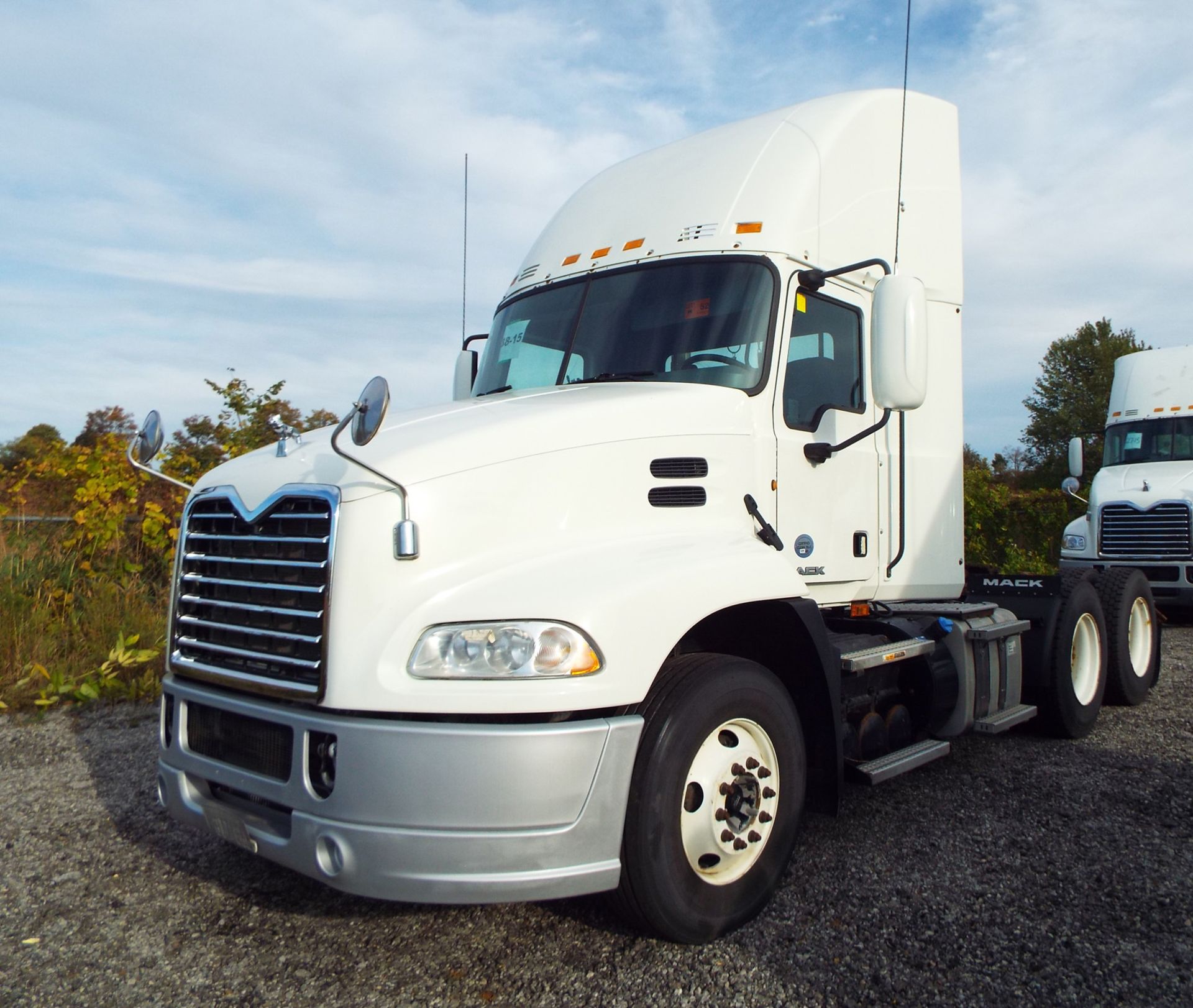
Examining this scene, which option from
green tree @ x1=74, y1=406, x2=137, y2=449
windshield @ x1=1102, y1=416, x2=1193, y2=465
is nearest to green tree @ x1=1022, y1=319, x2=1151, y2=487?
windshield @ x1=1102, y1=416, x2=1193, y2=465

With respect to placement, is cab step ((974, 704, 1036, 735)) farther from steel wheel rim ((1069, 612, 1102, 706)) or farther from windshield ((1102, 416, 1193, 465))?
A: windshield ((1102, 416, 1193, 465))

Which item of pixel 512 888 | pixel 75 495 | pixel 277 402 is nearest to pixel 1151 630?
pixel 512 888

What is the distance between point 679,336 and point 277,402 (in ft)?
24.2

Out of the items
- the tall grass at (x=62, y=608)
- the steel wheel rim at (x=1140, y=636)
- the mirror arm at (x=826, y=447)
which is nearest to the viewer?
the mirror arm at (x=826, y=447)

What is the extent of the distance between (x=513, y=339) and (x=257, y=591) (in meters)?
2.20

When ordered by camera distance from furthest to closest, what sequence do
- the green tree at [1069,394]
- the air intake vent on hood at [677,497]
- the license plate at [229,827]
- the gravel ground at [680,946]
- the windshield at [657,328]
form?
the green tree at [1069,394] < the windshield at [657,328] < the air intake vent on hood at [677,497] < the license plate at [229,827] < the gravel ground at [680,946]

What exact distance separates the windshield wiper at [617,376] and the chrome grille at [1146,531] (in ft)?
34.0

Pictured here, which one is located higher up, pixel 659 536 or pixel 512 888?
pixel 659 536

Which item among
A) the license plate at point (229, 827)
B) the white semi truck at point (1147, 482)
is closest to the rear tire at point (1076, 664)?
the license plate at point (229, 827)

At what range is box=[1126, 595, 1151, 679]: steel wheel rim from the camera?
291 inches

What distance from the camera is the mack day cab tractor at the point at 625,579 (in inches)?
120

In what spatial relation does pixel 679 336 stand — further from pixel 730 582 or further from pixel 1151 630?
pixel 1151 630

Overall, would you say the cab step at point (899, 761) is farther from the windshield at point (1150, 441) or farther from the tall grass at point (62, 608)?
the windshield at point (1150, 441)

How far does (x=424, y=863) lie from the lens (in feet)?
9.78
